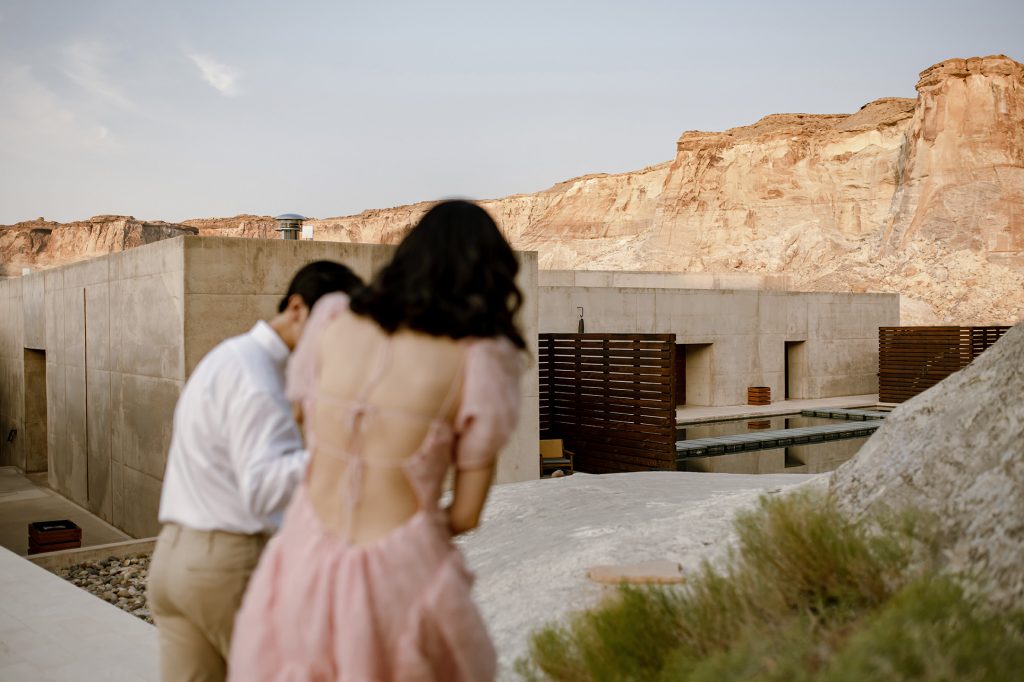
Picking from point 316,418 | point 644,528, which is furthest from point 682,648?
point 644,528

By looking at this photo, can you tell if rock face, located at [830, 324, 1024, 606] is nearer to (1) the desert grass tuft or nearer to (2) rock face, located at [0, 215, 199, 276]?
(1) the desert grass tuft

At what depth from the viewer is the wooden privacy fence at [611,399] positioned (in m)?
13.3

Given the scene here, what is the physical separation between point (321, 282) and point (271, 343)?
21 centimetres

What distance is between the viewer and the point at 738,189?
167 ft

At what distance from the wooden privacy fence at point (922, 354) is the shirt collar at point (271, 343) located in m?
23.9

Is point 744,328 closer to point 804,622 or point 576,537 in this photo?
point 576,537

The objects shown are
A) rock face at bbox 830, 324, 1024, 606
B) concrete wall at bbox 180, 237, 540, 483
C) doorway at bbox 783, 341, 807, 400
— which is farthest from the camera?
doorway at bbox 783, 341, 807, 400

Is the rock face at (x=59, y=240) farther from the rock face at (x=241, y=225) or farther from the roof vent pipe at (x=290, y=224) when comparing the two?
the roof vent pipe at (x=290, y=224)

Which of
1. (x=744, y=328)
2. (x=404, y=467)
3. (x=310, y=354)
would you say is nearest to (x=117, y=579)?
(x=310, y=354)

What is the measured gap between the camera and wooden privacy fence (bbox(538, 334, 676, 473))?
1326 centimetres

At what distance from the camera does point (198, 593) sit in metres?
2.28

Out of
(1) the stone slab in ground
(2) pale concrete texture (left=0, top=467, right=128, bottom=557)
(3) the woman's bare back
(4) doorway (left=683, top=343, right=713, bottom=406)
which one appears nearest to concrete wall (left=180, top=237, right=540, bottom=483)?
(2) pale concrete texture (left=0, top=467, right=128, bottom=557)

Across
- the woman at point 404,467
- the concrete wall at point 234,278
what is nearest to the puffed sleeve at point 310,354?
the woman at point 404,467

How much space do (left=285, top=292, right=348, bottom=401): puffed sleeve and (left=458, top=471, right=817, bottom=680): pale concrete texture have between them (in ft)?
7.14
